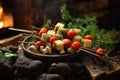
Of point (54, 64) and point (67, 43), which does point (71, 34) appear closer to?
point (67, 43)

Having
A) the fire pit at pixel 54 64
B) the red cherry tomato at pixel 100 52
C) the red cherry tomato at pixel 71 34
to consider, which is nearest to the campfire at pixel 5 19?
the fire pit at pixel 54 64

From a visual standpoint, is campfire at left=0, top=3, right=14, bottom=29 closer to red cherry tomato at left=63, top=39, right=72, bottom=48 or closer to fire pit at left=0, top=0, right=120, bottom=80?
fire pit at left=0, top=0, right=120, bottom=80

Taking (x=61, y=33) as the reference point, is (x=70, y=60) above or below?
below

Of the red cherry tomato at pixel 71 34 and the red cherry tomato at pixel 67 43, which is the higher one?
the red cherry tomato at pixel 71 34

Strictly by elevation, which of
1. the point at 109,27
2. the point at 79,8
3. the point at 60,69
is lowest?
the point at 60,69

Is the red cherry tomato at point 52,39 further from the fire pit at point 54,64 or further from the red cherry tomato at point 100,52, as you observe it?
the red cherry tomato at point 100,52

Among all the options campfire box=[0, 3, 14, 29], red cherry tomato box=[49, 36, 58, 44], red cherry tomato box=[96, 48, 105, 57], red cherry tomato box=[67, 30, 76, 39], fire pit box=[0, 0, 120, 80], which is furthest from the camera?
campfire box=[0, 3, 14, 29]

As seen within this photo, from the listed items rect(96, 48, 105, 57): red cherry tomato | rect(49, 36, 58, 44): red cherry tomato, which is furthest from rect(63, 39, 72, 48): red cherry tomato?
rect(96, 48, 105, 57): red cherry tomato

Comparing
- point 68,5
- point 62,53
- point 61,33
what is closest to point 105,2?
point 68,5

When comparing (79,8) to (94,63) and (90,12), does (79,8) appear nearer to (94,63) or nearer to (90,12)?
(90,12)

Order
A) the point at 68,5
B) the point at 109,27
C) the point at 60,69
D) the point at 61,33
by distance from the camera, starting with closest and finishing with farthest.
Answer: the point at 60,69
the point at 61,33
the point at 68,5
the point at 109,27

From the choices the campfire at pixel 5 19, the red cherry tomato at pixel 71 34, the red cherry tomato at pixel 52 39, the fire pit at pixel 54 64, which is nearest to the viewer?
the fire pit at pixel 54 64
